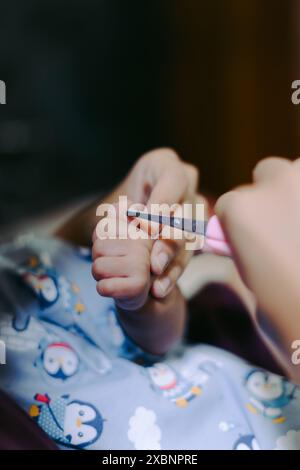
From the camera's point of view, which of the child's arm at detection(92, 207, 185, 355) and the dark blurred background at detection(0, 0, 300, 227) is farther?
the dark blurred background at detection(0, 0, 300, 227)

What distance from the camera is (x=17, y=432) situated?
31 centimetres

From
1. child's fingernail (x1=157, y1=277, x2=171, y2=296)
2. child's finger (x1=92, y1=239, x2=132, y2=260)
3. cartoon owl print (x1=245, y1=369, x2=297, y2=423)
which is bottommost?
cartoon owl print (x1=245, y1=369, x2=297, y2=423)

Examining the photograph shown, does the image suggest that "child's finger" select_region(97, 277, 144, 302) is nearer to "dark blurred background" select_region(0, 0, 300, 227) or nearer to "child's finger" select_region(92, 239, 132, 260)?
"child's finger" select_region(92, 239, 132, 260)

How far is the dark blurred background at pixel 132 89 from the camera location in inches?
21.5

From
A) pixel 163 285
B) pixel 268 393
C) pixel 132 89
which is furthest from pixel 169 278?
pixel 132 89

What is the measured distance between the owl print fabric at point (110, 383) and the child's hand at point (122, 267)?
0.11 ft

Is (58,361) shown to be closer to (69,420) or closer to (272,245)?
(69,420)

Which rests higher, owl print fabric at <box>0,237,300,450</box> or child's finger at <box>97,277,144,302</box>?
child's finger at <box>97,277,144,302</box>

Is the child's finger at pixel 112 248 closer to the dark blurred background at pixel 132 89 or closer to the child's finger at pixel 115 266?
the child's finger at pixel 115 266

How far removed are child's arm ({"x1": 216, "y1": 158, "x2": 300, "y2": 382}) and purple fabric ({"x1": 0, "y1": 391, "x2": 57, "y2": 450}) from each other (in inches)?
5.7

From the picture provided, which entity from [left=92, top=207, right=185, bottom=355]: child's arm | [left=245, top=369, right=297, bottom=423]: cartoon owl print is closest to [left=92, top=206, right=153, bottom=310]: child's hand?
[left=92, top=207, right=185, bottom=355]: child's arm

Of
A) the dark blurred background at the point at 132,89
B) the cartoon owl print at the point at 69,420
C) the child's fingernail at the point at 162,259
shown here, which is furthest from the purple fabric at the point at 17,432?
the dark blurred background at the point at 132,89

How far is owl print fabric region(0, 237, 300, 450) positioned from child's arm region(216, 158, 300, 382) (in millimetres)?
60

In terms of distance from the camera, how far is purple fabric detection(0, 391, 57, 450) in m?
0.31
